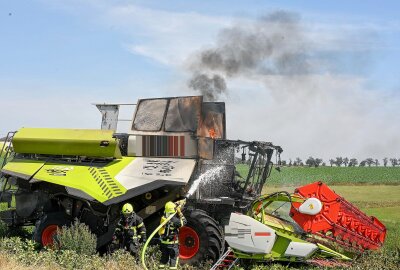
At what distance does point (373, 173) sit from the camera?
66.2 meters

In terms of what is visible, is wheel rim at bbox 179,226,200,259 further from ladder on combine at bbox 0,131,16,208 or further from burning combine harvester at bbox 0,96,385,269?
ladder on combine at bbox 0,131,16,208

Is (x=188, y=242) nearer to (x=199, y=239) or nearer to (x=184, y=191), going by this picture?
(x=199, y=239)

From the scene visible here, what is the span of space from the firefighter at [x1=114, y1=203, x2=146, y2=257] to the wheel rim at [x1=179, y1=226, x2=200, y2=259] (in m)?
0.79

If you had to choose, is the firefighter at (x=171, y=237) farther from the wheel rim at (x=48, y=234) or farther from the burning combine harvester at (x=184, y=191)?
the wheel rim at (x=48, y=234)

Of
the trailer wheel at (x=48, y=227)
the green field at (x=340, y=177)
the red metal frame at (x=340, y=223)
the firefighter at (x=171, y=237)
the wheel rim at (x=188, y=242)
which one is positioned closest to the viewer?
the firefighter at (x=171, y=237)

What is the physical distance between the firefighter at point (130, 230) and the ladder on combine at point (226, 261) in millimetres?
1606

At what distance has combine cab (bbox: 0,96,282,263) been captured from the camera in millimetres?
11688

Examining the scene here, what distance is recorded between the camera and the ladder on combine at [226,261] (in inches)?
429

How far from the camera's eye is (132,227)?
36.8 feet

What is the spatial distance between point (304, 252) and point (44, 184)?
6063mm

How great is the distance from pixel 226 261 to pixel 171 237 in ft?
4.70

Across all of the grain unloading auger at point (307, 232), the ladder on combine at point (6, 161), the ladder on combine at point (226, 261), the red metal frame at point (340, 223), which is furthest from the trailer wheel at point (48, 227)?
the red metal frame at point (340, 223)

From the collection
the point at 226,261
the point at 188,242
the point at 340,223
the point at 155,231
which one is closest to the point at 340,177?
the point at 340,223

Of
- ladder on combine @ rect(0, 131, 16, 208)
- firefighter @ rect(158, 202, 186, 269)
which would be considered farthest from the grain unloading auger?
ladder on combine @ rect(0, 131, 16, 208)
